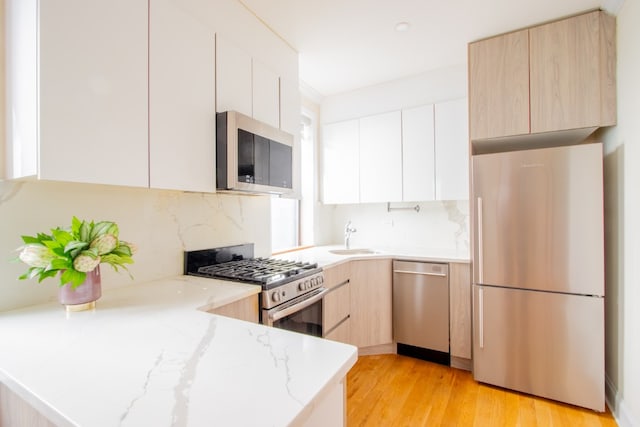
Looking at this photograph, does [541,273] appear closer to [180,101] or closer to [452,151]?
[452,151]

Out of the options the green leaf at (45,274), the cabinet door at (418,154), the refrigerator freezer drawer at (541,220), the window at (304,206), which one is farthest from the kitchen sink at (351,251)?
the green leaf at (45,274)

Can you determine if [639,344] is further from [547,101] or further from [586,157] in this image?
[547,101]

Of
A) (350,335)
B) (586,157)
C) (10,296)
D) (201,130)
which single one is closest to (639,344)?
(586,157)

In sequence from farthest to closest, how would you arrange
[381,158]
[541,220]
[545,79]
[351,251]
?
1. [351,251]
2. [381,158]
3. [545,79]
4. [541,220]

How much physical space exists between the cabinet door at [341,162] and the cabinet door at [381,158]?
0.22 feet

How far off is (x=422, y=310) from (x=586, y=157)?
60.4 inches

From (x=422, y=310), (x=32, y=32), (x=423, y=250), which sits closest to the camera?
(x=32, y=32)

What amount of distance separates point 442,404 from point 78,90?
8.20 ft

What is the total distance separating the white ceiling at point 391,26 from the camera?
1.90m

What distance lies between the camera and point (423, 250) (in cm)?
289

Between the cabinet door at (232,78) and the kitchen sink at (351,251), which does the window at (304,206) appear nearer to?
the kitchen sink at (351,251)

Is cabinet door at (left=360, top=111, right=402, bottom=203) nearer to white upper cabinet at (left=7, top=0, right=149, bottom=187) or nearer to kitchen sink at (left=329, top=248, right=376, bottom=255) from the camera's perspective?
kitchen sink at (left=329, top=248, right=376, bottom=255)

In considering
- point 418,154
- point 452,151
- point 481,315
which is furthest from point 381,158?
point 481,315

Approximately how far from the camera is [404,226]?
3.15m
